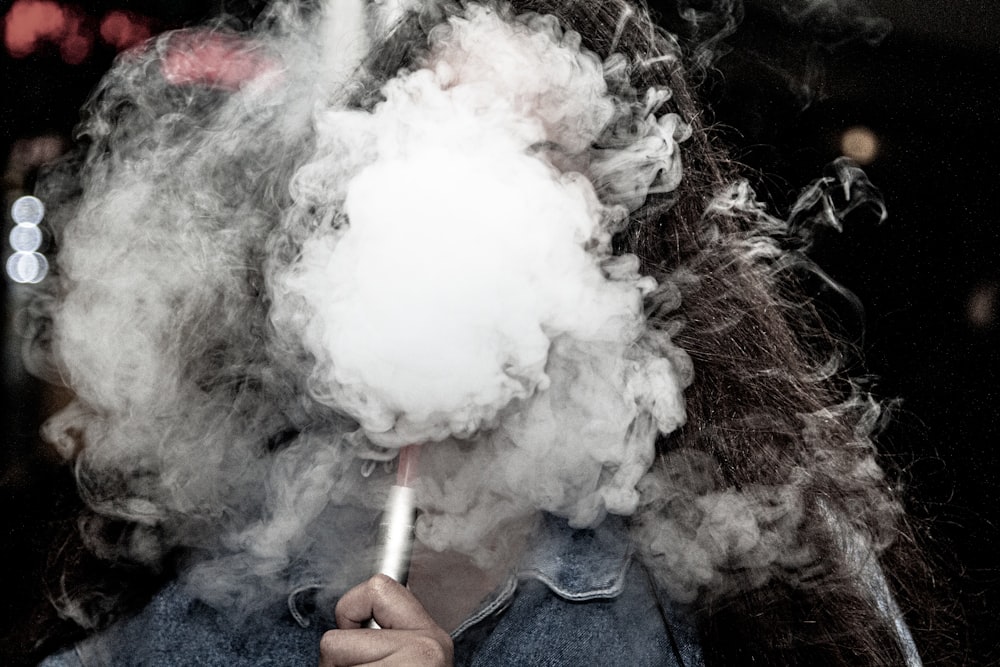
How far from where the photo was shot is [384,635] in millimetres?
1176

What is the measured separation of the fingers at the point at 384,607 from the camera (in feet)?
3.88

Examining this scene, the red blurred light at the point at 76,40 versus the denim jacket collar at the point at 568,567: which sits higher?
the red blurred light at the point at 76,40

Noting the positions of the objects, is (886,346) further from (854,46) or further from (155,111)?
(155,111)

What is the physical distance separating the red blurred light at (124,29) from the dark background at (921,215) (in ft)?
5.37

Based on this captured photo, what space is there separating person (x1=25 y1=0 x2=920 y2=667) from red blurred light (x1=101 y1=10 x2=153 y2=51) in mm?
866

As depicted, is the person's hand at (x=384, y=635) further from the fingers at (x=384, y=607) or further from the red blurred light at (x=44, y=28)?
the red blurred light at (x=44, y=28)

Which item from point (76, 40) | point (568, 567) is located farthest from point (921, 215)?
point (76, 40)

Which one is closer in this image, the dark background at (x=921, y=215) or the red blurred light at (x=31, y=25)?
the dark background at (x=921, y=215)

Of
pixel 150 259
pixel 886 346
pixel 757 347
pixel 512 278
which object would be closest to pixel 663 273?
pixel 757 347

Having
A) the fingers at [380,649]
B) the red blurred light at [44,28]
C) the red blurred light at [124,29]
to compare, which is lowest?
the fingers at [380,649]

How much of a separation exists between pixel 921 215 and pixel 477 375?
150cm

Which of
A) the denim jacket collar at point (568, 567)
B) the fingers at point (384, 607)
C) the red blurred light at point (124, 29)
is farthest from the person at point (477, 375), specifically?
the red blurred light at point (124, 29)

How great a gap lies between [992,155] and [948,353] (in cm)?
58

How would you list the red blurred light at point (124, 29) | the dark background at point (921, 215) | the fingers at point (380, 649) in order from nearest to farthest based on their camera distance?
the fingers at point (380, 649), the dark background at point (921, 215), the red blurred light at point (124, 29)
